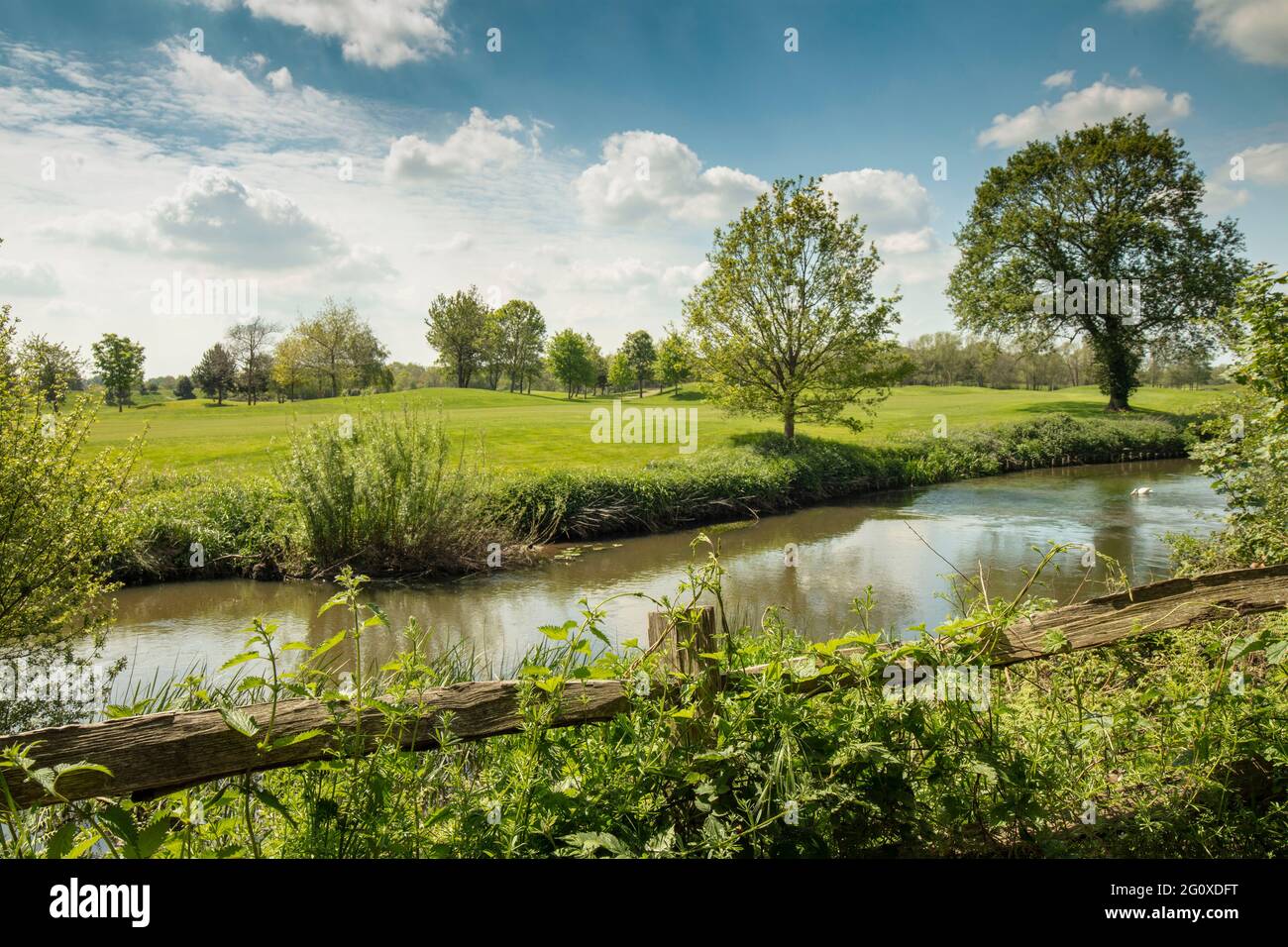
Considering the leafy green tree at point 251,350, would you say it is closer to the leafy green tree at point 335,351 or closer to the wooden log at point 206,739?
the leafy green tree at point 335,351

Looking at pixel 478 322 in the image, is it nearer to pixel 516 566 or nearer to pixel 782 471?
pixel 782 471

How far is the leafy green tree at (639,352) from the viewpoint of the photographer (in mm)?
82000

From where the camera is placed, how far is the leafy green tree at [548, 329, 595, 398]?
70.2 meters

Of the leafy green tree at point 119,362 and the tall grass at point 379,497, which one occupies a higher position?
the leafy green tree at point 119,362

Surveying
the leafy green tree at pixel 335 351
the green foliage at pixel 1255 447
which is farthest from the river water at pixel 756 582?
the leafy green tree at pixel 335 351

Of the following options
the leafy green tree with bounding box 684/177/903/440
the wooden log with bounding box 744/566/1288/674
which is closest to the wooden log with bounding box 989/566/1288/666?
the wooden log with bounding box 744/566/1288/674

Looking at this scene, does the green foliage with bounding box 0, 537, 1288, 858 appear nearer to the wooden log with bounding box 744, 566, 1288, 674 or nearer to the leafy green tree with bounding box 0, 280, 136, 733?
the wooden log with bounding box 744, 566, 1288, 674

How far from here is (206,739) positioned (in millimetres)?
2379

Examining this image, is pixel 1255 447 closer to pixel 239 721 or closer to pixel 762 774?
pixel 762 774

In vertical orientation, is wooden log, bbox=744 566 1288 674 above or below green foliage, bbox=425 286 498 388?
below

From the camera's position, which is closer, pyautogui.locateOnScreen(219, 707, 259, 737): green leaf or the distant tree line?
pyautogui.locateOnScreen(219, 707, 259, 737): green leaf

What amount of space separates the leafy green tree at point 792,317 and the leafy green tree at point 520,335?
5069 cm

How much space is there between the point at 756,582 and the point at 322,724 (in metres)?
10.2
